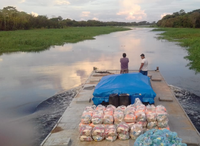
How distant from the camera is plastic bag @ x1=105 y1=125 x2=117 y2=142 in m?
5.23

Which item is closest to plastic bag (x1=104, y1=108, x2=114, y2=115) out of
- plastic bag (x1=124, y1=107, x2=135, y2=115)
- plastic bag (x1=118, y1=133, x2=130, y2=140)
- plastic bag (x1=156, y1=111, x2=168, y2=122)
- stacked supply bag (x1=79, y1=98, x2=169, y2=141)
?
stacked supply bag (x1=79, y1=98, x2=169, y2=141)

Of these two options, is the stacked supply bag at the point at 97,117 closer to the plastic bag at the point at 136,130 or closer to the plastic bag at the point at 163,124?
the plastic bag at the point at 136,130

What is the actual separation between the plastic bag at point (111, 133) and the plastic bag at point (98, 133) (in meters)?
0.10

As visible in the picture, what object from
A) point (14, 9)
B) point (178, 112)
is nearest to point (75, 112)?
point (178, 112)

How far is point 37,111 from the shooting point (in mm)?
9344

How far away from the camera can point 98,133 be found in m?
5.26

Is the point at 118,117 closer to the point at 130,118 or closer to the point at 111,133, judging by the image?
the point at 130,118

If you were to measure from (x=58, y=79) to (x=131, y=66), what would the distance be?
6.59 metres

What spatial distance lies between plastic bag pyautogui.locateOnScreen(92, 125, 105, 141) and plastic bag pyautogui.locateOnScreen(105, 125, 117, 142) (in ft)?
0.33

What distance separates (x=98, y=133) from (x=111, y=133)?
0.32 m

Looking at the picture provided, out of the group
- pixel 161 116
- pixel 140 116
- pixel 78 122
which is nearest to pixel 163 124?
pixel 161 116

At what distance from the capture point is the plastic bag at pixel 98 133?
5258mm

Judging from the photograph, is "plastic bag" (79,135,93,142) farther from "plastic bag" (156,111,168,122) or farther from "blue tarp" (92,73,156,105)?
"blue tarp" (92,73,156,105)

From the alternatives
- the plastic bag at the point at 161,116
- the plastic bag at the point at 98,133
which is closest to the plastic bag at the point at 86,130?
the plastic bag at the point at 98,133
